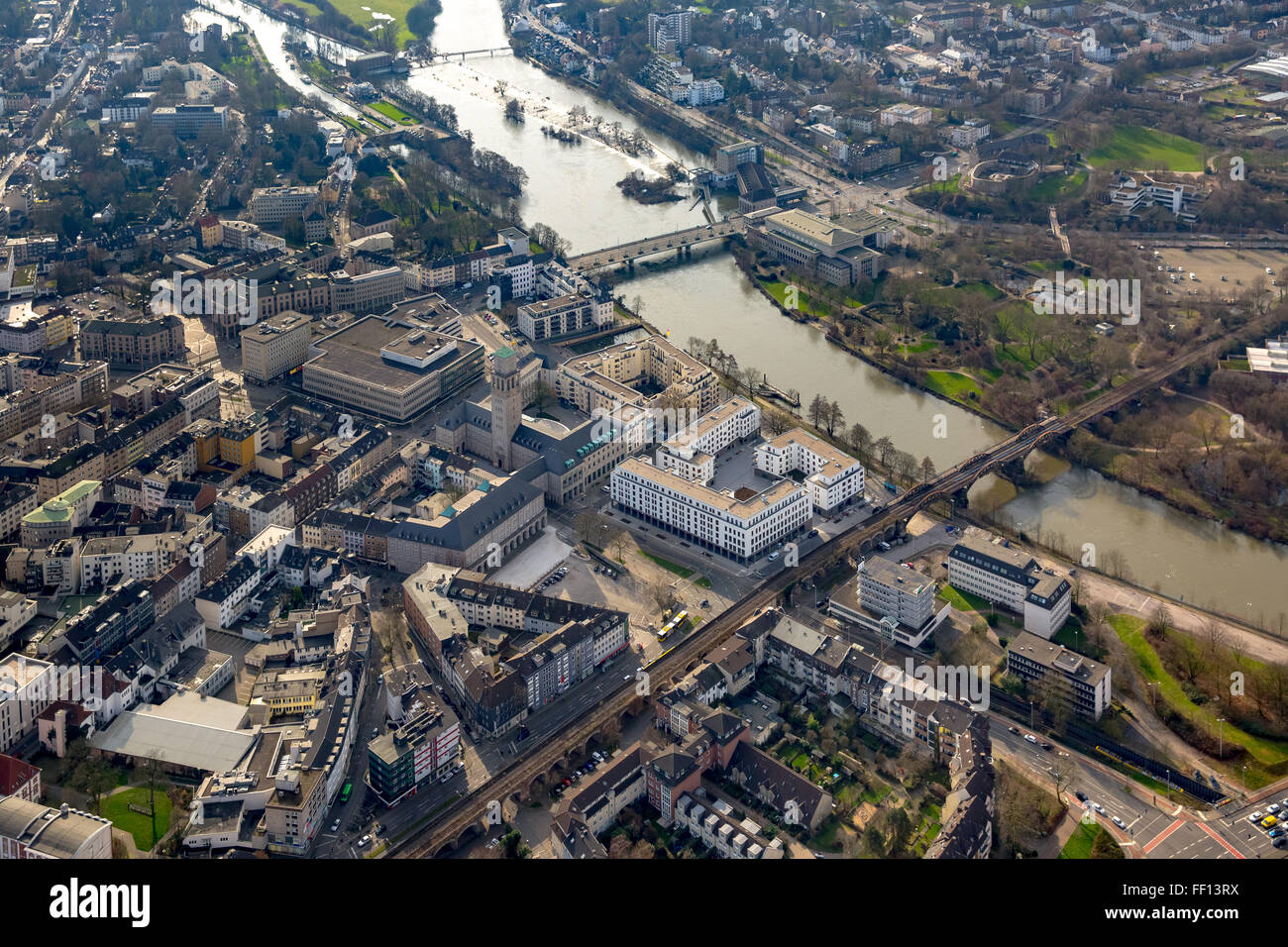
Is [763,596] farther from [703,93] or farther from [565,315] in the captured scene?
[703,93]

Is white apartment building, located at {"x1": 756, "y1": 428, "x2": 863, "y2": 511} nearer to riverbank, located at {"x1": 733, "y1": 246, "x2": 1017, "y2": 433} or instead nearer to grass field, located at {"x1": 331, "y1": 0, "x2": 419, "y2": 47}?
riverbank, located at {"x1": 733, "y1": 246, "x2": 1017, "y2": 433}

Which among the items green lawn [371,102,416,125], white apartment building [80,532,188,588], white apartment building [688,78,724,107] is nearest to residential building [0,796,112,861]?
white apartment building [80,532,188,588]

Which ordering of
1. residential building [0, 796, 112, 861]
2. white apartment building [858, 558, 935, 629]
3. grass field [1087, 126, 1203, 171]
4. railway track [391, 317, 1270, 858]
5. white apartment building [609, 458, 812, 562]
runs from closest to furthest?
1. residential building [0, 796, 112, 861]
2. railway track [391, 317, 1270, 858]
3. white apartment building [858, 558, 935, 629]
4. white apartment building [609, 458, 812, 562]
5. grass field [1087, 126, 1203, 171]

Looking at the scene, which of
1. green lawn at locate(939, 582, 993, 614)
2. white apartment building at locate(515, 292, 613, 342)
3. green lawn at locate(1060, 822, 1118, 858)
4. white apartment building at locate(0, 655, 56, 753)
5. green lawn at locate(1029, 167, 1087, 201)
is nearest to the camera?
green lawn at locate(1060, 822, 1118, 858)
